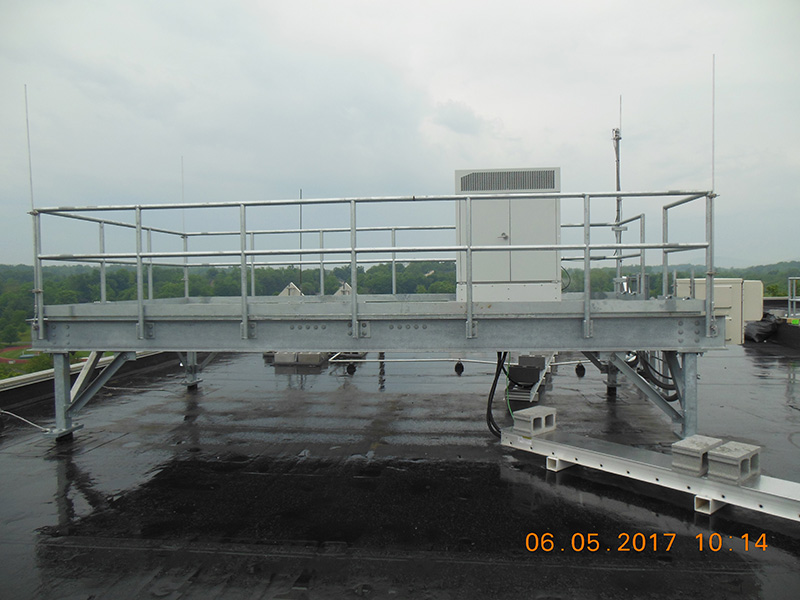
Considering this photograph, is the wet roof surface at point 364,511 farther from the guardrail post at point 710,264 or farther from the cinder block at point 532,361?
the guardrail post at point 710,264

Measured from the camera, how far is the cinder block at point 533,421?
5.38 m

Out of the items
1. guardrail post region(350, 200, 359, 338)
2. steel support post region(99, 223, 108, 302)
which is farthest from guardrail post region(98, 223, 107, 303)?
guardrail post region(350, 200, 359, 338)

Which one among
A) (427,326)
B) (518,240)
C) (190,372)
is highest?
(518,240)

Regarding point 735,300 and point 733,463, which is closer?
point 733,463

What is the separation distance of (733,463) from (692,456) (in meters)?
0.31

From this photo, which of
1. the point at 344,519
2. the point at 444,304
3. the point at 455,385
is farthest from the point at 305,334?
the point at 455,385

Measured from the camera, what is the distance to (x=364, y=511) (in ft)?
13.7

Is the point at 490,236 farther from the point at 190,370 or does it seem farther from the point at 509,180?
the point at 190,370

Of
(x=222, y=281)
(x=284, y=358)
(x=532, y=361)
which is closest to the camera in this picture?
(x=532, y=361)

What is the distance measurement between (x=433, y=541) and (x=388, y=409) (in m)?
3.91

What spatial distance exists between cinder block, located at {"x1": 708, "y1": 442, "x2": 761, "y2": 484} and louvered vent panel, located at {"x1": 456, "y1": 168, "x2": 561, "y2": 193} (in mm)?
3393

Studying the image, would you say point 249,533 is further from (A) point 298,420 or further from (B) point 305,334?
(A) point 298,420

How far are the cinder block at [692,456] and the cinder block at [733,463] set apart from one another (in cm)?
8
